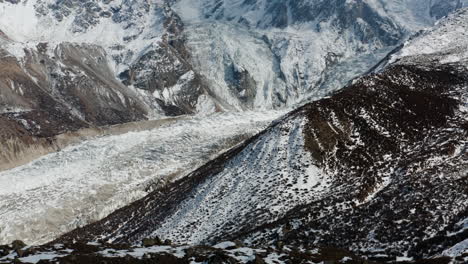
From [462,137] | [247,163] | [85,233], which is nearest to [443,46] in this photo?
[462,137]

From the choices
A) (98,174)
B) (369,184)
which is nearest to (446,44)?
(369,184)

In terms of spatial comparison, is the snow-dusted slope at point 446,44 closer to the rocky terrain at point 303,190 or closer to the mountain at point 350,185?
the rocky terrain at point 303,190

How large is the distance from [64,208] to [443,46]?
70950mm

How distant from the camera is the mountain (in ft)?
115

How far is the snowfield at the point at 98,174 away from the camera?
7912cm

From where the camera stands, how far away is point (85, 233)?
2650 inches

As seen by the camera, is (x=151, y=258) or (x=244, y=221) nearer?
(x=151, y=258)

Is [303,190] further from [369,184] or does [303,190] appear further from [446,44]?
[446,44]

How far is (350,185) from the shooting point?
46500 mm

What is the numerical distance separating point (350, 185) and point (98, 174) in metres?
57.7

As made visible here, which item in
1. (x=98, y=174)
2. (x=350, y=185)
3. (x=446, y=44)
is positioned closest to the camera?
(x=350, y=185)

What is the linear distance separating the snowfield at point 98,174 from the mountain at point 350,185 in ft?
44.6

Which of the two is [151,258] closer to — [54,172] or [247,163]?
[247,163]

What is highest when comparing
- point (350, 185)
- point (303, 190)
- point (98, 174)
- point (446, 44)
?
point (446, 44)
